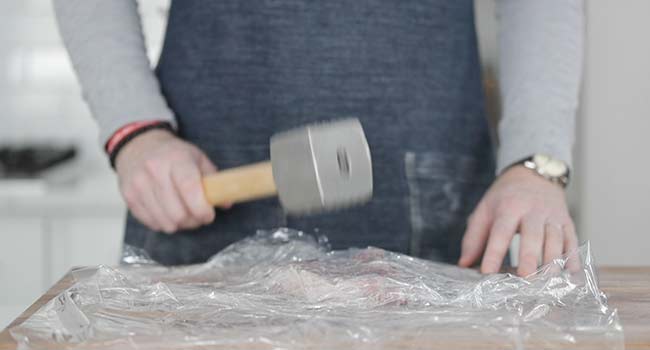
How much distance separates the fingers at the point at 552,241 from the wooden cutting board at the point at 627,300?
4 cm

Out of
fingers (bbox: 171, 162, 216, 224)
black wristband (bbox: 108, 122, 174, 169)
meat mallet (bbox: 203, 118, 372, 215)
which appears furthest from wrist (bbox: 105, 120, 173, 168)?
meat mallet (bbox: 203, 118, 372, 215)

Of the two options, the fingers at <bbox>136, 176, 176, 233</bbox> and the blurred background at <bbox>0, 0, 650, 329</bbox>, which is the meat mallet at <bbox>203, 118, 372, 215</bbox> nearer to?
the fingers at <bbox>136, 176, 176, 233</bbox>

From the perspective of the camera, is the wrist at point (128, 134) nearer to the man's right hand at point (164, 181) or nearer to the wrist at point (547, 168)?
the man's right hand at point (164, 181)

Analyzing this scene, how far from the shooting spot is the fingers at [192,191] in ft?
2.73

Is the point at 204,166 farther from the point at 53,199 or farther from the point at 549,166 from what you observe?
the point at 53,199

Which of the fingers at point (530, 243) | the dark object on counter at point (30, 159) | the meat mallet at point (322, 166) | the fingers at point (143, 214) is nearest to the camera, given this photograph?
the meat mallet at point (322, 166)

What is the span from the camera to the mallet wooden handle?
747mm

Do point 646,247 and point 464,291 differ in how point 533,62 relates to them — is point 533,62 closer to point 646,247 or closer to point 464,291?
point 464,291

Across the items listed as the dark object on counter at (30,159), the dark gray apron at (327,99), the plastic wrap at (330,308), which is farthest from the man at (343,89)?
the dark object on counter at (30,159)

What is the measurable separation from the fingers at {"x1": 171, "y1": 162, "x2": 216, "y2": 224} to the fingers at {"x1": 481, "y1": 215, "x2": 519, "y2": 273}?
0.81ft

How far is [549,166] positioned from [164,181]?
14.7 inches

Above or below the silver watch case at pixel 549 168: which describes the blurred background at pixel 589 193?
below

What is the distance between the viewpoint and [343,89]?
1.03 m

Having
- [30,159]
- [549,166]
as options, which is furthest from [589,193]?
[30,159]
